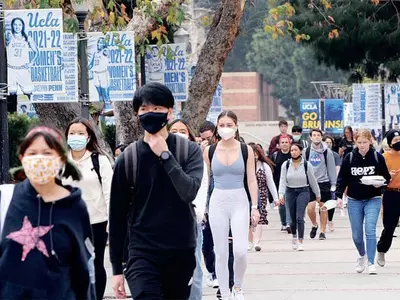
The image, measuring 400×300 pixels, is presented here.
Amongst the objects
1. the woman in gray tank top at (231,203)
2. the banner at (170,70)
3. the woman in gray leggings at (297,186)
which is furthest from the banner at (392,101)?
the woman in gray tank top at (231,203)

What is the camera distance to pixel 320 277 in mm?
14469

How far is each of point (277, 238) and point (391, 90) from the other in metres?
15.4

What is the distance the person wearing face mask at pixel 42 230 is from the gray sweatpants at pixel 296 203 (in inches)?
492

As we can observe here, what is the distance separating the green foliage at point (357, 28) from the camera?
31.0 m

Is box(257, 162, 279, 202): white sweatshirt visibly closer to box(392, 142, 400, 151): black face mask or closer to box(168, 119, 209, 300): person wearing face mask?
box(392, 142, 400, 151): black face mask

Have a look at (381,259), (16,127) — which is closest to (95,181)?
(381,259)

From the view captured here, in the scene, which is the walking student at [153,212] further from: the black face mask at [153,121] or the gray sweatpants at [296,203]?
the gray sweatpants at [296,203]

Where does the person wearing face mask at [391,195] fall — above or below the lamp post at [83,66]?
below

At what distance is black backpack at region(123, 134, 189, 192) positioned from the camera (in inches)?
279

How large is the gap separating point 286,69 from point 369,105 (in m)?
77.6

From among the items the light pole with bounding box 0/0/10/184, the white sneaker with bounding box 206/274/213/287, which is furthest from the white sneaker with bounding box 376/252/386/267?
the light pole with bounding box 0/0/10/184

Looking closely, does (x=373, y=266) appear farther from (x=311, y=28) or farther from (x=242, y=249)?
(x=311, y=28)

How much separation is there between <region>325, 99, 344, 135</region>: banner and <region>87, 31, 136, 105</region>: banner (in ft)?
133

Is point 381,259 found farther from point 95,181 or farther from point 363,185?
point 95,181
